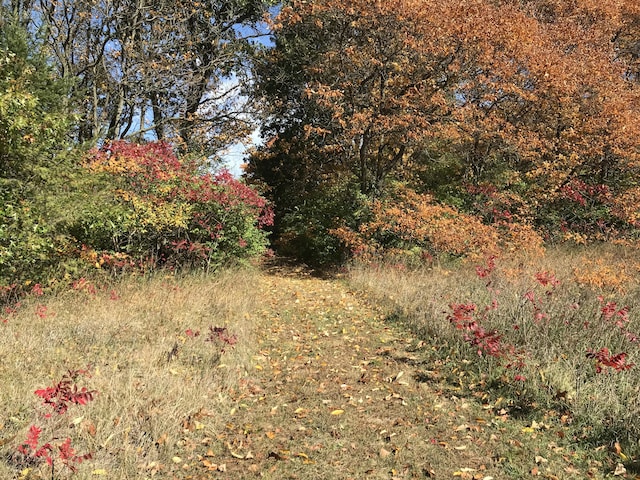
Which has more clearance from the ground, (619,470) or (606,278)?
(606,278)

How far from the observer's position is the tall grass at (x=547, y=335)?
14.6 ft

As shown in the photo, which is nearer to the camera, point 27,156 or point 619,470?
point 619,470

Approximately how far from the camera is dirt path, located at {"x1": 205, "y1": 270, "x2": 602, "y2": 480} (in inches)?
149

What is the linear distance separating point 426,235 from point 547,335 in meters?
5.65

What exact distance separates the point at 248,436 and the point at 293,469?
0.70 m

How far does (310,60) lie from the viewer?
15.4 metres

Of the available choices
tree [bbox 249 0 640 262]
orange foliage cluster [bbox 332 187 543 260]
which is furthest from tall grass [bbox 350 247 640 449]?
tree [bbox 249 0 640 262]

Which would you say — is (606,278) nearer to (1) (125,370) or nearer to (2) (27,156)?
(1) (125,370)

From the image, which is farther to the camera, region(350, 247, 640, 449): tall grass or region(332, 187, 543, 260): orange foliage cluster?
region(332, 187, 543, 260): orange foliage cluster

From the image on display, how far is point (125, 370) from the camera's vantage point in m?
5.06

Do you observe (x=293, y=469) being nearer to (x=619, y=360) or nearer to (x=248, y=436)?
(x=248, y=436)

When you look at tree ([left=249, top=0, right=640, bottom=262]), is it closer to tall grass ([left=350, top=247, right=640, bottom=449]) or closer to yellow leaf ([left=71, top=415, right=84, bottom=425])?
tall grass ([left=350, top=247, right=640, bottom=449])

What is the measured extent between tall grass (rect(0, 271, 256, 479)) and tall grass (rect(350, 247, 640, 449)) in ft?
9.65

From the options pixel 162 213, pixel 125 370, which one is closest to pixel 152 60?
pixel 162 213
